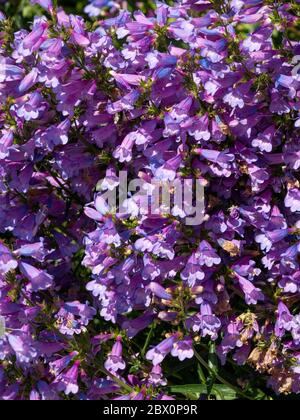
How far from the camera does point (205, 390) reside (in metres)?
3.39

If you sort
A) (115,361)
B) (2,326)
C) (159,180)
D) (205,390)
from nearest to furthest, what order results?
(2,326) → (159,180) → (115,361) → (205,390)

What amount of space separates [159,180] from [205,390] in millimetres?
978

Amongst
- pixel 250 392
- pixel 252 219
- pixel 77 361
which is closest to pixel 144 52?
pixel 252 219

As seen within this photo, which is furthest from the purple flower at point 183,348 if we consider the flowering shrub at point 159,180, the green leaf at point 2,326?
the green leaf at point 2,326

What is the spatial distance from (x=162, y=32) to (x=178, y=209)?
2.40 feet

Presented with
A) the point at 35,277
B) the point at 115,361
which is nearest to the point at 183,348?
the point at 115,361

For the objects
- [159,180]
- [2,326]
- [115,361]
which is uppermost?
[159,180]

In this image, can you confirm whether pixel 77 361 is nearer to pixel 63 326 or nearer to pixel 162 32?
pixel 63 326

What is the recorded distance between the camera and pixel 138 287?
3.28 meters

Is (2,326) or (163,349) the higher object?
(2,326)

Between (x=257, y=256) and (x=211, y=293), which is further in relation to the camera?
(x=257, y=256)

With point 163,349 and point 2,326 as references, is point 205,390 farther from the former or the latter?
point 2,326

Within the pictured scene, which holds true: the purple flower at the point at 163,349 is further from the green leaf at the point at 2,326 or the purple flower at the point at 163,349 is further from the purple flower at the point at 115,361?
the green leaf at the point at 2,326
